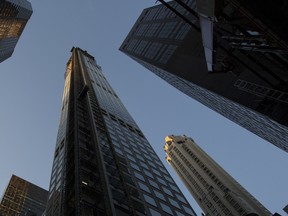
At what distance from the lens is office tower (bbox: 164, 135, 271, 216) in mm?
131125

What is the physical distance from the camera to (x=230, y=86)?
49.2 m

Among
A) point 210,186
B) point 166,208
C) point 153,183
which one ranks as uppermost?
point 166,208

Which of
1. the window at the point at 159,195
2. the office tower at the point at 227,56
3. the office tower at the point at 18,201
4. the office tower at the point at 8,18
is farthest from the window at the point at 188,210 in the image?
the office tower at the point at 8,18

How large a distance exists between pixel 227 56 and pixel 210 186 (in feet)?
427

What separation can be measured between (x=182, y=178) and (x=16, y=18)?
11690 centimetres

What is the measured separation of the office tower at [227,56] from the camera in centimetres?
1662

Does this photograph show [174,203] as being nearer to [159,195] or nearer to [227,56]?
[159,195]

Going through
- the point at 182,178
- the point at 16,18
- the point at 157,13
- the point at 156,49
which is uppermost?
the point at 157,13

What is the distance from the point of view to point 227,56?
2734cm

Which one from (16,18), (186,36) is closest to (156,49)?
(186,36)

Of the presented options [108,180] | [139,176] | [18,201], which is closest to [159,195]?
[139,176]

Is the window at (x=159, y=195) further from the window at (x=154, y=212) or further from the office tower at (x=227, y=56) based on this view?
the office tower at (x=227, y=56)

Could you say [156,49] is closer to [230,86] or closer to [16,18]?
[230,86]

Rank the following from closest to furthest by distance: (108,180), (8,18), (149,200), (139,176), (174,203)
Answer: (108,180)
(149,200)
(174,203)
(139,176)
(8,18)
